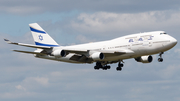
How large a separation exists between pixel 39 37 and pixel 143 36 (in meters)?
26.2

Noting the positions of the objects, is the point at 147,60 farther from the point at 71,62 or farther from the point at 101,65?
the point at 71,62

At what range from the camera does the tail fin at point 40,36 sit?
9075 centimetres

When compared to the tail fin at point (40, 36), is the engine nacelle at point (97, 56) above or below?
below

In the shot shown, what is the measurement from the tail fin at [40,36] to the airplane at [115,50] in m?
4.07

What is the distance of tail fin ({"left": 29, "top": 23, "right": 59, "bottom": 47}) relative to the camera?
90.8 meters

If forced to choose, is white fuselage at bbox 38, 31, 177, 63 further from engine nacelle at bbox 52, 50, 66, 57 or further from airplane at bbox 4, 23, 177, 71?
engine nacelle at bbox 52, 50, 66, 57

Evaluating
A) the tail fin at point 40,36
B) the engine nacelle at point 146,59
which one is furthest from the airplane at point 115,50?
the tail fin at point 40,36

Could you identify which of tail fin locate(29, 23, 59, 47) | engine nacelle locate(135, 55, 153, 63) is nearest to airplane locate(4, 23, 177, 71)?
engine nacelle locate(135, 55, 153, 63)

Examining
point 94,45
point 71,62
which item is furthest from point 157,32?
point 71,62

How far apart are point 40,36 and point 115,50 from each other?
67.1 feet

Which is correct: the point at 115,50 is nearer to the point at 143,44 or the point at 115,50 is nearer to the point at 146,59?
the point at 143,44

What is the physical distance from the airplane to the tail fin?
4.07 metres

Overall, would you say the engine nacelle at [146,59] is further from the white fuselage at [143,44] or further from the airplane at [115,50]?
the white fuselage at [143,44]

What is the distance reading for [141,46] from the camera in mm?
76688
